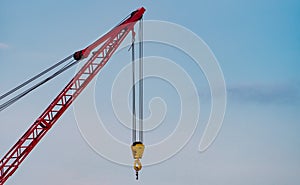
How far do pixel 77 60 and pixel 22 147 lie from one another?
858cm

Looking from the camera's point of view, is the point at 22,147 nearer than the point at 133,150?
No

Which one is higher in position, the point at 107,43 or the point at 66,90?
the point at 107,43

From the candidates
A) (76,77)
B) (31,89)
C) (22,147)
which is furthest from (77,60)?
(22,147)

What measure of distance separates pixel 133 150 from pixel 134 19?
1234cm

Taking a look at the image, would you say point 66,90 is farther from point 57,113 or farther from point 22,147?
point 22,147

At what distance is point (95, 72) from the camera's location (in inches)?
1634

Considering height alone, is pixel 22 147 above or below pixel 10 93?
below

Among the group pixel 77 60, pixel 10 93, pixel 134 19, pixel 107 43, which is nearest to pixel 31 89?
pixel 10 93

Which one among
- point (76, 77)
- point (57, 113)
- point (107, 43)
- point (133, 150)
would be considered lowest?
point (133, 150)

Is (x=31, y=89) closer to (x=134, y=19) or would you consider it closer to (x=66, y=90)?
(x=66, y=90)

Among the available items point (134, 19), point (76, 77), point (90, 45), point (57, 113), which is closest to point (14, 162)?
point (57, 113)

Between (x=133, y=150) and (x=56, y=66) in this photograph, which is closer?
(x=133, y=150)

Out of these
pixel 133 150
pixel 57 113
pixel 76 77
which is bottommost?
pixel 133 150

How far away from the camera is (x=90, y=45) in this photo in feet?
→ 133
